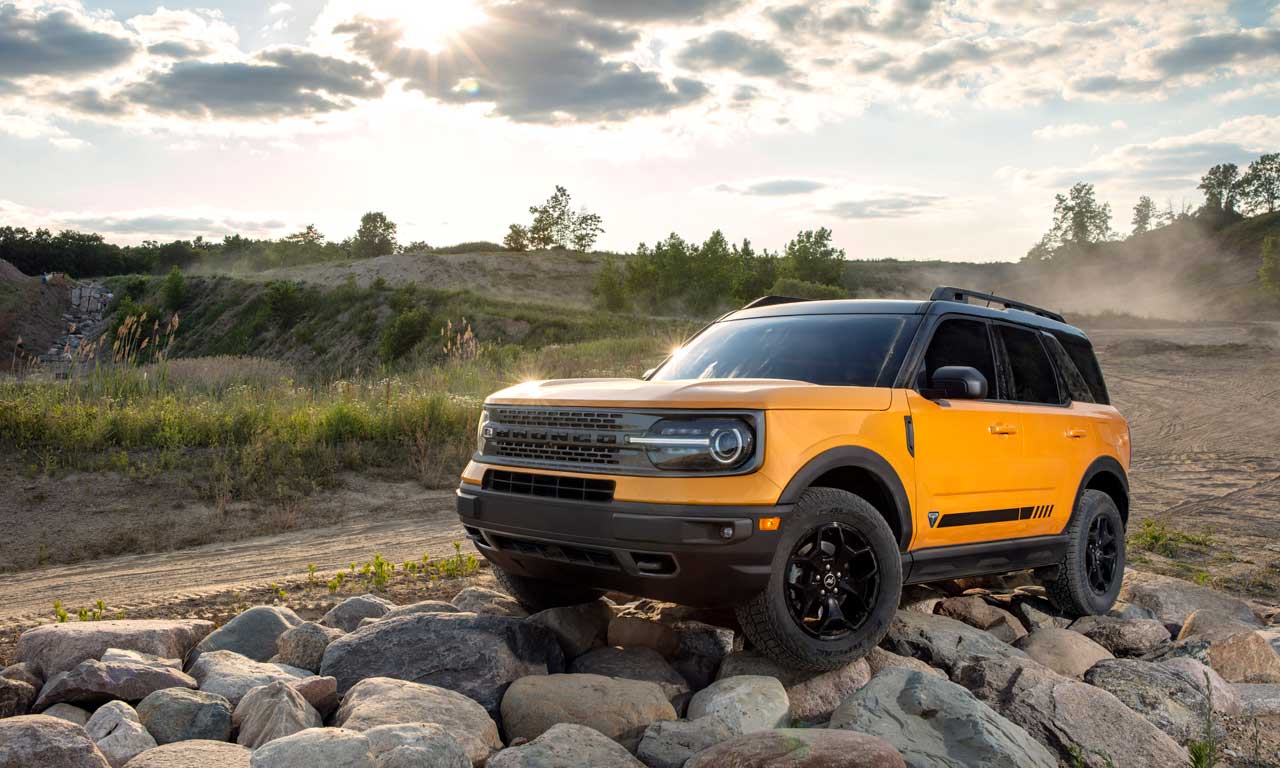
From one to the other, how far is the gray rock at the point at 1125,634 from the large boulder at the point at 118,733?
591 cm

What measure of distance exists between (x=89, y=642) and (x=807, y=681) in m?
3.91

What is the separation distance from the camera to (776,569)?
459 cm

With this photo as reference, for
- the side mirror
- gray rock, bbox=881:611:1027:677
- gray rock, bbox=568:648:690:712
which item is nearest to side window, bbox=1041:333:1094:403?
the side mirror

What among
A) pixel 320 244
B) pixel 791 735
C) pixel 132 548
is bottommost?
pixel 132 548

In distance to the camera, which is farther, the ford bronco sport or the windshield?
the windshield

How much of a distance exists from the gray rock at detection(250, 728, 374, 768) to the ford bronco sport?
1.37m

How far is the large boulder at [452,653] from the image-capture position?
16.9 ft

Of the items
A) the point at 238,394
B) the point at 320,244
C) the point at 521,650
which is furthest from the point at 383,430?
the point at 320,244

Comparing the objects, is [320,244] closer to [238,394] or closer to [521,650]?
[238,394]

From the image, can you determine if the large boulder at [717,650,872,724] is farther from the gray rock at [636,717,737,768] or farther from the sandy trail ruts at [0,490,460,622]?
the sandy trail ruts at [0,490,460,622]

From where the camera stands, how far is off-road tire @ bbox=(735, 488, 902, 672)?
464 centimetres

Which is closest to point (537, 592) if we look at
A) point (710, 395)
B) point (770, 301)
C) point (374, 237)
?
point (710, 395)

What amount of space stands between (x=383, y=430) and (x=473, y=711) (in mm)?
9457

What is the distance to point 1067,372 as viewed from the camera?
730 centimetres
